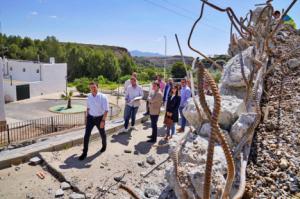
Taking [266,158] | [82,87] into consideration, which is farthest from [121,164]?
[82,87]

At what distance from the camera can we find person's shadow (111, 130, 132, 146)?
525 cm

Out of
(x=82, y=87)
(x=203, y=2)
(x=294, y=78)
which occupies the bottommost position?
(x=82, y=87)

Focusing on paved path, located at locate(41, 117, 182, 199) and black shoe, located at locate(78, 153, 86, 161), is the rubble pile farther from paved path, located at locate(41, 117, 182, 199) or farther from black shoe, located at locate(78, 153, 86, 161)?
black shoe, located at locate(78, 153, 86, 161)

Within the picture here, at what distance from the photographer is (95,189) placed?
349cm

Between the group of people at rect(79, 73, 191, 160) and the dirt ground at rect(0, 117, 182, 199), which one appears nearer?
the dirt ground at rect(0, 117, 182, 199)

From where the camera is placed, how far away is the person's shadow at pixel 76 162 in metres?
4.10

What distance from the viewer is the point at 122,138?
5.46 meters

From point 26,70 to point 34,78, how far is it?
1587 mm

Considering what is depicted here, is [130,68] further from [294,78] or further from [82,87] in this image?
[294,78]

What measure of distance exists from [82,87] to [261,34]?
2422 centimetres

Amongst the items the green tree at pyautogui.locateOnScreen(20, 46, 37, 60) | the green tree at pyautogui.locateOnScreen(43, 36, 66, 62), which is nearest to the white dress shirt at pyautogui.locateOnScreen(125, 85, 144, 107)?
the green tree at pyautogui.locateOnScreen(43, 36, 66, 62)

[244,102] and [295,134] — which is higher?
[244,102]

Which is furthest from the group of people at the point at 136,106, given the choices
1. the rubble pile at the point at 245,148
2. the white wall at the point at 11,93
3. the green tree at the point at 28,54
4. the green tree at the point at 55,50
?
the green tree at the point at 28,54

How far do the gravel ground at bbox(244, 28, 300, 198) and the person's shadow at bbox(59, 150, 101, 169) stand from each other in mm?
2711
